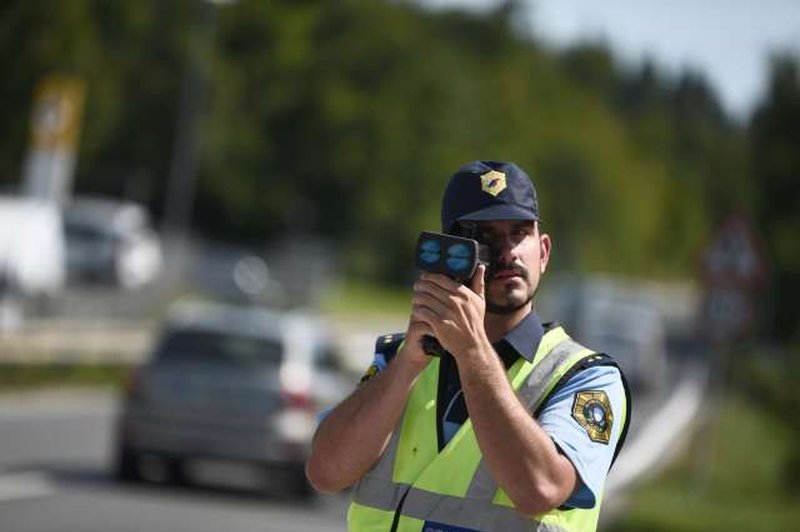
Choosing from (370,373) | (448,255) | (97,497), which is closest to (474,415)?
(448,255)

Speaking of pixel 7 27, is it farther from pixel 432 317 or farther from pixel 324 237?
pixel 324 237

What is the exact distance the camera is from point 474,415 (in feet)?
13.1

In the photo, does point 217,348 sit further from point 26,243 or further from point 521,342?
point 26,243

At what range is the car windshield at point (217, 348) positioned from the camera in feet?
56.9

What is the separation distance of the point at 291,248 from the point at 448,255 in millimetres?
72519

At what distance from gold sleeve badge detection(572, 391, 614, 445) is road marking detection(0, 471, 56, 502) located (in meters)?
11.6

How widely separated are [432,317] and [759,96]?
36.7 meters

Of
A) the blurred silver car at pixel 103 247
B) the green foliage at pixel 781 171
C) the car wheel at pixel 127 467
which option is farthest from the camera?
the blurred silver car at pixel 103 247

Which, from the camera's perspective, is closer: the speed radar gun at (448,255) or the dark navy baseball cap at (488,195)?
the speed radar gun at (448,255)

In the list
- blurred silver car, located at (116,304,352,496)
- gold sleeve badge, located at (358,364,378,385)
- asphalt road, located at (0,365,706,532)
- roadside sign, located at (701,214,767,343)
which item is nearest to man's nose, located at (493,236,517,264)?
gold sleeve badge, located at (358,364,378,385)

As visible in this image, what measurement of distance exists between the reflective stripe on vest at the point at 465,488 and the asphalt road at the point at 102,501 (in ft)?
31.2

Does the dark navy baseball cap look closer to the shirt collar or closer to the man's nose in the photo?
the man's nose

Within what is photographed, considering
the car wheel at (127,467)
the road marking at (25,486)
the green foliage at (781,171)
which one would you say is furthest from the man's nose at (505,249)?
the green foliage at (781,171)

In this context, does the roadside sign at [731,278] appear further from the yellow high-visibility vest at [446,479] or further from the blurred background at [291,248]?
the yellow high-visibility vest at [446,479]
